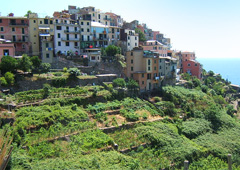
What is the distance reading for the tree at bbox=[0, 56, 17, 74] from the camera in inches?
1281

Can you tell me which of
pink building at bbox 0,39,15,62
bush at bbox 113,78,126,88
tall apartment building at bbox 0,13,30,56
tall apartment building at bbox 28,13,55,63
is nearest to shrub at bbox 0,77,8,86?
pink building at bbox 0,39,15,62

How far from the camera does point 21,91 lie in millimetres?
32000

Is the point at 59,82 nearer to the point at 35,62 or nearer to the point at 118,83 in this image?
the point at 35,62

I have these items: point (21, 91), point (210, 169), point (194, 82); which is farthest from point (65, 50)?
point (210, 169)

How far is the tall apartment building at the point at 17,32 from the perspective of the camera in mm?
42812

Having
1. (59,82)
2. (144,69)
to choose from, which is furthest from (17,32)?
(144,69)

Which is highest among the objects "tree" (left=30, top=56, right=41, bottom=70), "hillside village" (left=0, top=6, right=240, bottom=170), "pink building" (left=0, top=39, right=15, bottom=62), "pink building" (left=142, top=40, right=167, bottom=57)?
"pink building" (left=142, top=40, right=167, bottom=57)

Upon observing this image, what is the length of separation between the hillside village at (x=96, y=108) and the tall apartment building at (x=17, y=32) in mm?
164

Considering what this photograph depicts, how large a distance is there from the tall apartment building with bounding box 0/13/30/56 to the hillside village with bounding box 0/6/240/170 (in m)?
0.16

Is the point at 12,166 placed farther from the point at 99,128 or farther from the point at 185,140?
the point at 185,140

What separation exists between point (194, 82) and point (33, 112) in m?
34.2

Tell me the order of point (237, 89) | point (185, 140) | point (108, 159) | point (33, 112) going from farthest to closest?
point (237, 89) → point (185, 140) → point (33, 112) → point (108, 159)

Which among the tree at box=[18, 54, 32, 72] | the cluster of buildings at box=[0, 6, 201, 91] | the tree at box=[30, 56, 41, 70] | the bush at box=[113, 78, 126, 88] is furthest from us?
the cluster of buildings at box=[0, 6, 201, 91]

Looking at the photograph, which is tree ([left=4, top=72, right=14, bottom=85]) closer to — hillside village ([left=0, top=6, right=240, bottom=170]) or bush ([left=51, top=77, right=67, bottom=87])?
hillside village ([left=0, top=6, right=240, bottom=170])
